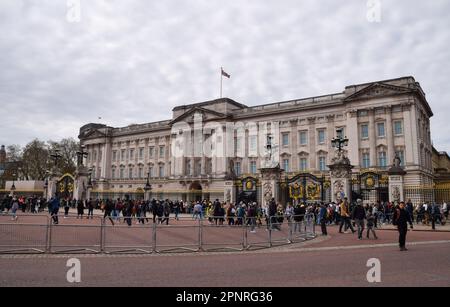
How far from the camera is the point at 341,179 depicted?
2602cm

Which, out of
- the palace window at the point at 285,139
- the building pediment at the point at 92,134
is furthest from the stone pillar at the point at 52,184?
the building pediment at the point at 92,134

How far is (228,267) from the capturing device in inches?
370

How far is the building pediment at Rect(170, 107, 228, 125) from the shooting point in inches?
2638

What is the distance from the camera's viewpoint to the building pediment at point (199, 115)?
2638 inches

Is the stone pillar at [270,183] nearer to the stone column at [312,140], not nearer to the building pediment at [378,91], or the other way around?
the building pediment at [378,91]

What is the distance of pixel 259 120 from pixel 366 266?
181 feet

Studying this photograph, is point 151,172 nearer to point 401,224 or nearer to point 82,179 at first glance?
point 82,179

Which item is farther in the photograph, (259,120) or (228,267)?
(259,120)

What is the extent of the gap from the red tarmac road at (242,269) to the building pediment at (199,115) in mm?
55154

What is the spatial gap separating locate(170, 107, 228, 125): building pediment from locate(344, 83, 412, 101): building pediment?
23.3 metres

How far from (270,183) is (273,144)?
33.1 m

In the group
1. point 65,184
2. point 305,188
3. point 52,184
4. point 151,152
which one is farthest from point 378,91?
point 151,152
